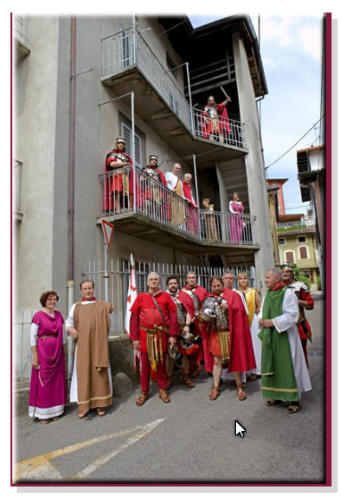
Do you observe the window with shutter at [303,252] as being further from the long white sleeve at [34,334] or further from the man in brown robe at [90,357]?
the long white sleeve at [34,334]

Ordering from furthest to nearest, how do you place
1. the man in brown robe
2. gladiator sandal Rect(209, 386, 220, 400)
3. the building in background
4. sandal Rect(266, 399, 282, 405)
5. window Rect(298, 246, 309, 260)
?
window Rect(298, 246, 309, 260)
the building in background
gladiator sandal Rect(209, 386, 220, 400)
the man in brown robe
sandal Rect(266, 399, 282, 405)

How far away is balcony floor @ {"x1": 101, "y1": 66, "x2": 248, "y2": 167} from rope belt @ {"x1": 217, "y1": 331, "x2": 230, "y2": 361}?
6073 millimetres

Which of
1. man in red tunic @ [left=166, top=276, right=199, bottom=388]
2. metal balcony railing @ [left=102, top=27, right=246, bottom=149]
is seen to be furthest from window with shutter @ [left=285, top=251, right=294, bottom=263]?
man in red tunic @ [left=166, top=276, right=199, bottom=388]

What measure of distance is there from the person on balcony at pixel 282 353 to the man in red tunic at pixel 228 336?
0.65 m

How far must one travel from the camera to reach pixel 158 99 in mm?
8523

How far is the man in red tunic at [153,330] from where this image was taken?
15.3ft

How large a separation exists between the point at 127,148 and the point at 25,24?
3357 mm

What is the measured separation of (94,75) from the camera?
7.25 meters

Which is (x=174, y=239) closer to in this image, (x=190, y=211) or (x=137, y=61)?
(x=190, y=211)

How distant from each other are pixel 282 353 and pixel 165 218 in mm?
A: 4869

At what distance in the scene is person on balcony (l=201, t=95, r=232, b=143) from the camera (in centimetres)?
1170

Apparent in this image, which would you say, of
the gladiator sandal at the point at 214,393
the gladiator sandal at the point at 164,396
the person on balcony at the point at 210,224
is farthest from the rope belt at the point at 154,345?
the person on balcony at the point at 210,224

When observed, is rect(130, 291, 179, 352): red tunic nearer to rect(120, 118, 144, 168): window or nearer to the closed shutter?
the closed shutter
